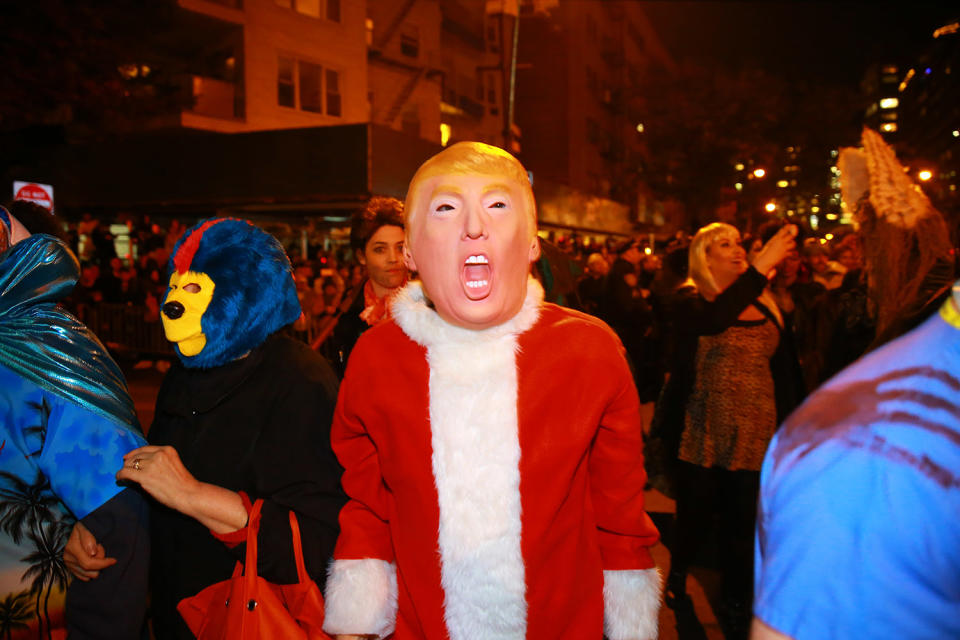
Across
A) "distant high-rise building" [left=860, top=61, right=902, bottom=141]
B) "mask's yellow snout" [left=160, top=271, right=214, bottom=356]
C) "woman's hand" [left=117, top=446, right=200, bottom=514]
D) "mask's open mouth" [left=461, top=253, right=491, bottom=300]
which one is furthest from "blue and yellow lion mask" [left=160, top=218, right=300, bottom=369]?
"distant high-rise building" [left=860, top=61, right=902, bottom=141]

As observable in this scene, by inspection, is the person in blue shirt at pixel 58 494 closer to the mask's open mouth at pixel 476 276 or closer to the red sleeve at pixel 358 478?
the red sleeve at pixel 358 478

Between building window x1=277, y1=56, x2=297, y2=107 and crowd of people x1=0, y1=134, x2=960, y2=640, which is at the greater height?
building window x1=277, y1=56, x2=297, y2=107

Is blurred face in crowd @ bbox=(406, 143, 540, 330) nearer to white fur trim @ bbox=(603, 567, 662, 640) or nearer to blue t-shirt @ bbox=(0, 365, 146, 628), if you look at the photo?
white fur trim @ bbox=(603, 567, 662, 640)

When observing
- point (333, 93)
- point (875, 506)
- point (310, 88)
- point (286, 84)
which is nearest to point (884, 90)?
point (333, 93)

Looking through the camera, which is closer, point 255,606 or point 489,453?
point 489,453

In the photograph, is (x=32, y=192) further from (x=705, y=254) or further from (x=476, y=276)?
(x=476, y=276)

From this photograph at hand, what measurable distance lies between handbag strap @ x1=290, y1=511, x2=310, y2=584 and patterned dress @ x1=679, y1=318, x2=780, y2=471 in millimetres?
2597

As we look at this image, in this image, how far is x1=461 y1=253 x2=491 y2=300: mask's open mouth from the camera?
5.58 feet

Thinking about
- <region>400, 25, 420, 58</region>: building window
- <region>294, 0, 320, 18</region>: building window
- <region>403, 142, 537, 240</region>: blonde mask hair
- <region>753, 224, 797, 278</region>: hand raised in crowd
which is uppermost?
<region>400, 25, 420, 58</region>: building window

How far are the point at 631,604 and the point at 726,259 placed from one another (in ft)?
8.77

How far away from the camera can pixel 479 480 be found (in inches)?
64.1

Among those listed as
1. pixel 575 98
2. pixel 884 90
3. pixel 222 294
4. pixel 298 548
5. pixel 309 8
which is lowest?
pixel 298 548

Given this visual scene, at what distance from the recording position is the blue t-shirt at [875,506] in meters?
0.70

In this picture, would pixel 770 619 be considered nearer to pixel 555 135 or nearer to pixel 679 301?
pixel 679 301
